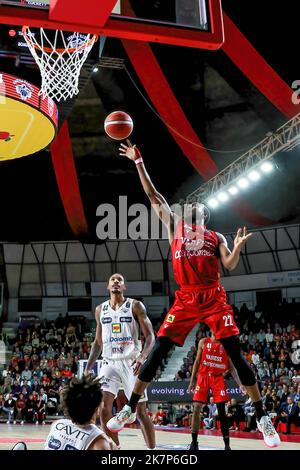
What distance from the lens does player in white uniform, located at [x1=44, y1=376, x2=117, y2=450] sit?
119 inches

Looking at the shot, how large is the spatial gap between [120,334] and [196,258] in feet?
4.30

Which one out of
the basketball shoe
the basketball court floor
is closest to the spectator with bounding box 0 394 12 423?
the basketball court floor

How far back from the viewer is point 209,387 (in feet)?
23.4

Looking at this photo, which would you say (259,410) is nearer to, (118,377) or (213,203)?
(118,377)

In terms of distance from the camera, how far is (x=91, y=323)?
2531cm

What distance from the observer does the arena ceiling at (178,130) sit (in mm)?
13938

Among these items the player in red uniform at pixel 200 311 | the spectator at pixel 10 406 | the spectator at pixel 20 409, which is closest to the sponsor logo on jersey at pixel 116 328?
the player in red uniform at pixel 200 311

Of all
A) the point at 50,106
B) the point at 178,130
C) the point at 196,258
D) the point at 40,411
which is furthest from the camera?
the point at 40,411

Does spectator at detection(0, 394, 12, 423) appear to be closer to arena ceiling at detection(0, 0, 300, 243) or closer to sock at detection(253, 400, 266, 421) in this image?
arena ceiling at detection(0, 0, 300, 243)

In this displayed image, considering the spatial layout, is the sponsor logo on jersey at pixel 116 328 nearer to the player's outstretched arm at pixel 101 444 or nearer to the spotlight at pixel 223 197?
the player's outstretched arm at pixel 101 444

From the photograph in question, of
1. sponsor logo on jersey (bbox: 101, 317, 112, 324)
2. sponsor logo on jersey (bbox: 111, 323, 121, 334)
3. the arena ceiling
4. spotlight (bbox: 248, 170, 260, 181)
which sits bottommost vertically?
sponsor logo on jersey (bbox: 111, 323, 121, 334)

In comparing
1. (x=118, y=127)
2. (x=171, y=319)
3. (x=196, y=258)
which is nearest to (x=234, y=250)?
(x=196, y=258)

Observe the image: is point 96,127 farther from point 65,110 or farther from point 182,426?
point 182,426

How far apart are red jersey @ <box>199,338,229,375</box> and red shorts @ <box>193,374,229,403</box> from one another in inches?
3.0
